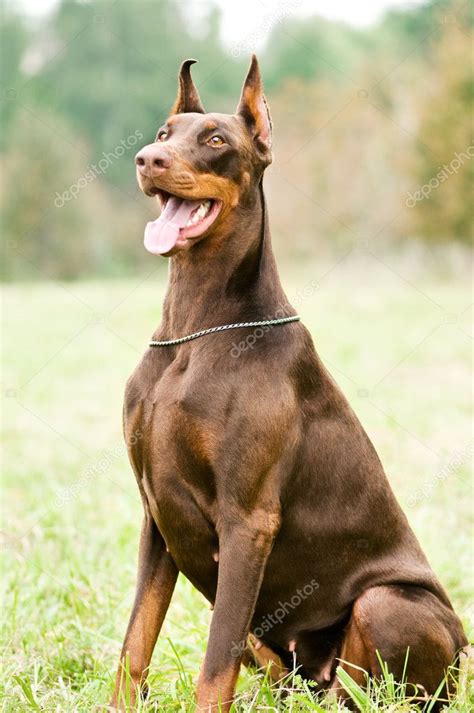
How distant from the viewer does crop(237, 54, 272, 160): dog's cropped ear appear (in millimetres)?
3096

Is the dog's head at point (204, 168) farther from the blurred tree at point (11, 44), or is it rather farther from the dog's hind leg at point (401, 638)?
the blurred tree at point (11, 44)

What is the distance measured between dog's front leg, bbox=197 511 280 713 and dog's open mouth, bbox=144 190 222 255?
88 cm

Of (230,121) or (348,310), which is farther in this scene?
(348,310)

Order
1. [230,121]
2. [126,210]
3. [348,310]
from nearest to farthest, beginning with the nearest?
[230,121], [348,310], [126,210]

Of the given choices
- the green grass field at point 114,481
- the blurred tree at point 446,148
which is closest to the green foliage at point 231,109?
the blurred tree at point 446,148

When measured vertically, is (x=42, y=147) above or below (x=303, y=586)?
below

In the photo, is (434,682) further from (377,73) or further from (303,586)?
(377,73)

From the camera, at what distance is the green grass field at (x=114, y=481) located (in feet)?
11.7

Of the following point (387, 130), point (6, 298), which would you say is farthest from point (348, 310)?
point (387, 130)

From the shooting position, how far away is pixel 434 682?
3174 mm

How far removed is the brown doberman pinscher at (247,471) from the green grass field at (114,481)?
0.76 feet

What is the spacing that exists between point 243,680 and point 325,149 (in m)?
29.6

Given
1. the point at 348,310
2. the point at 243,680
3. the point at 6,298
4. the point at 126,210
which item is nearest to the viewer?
the point at 243,680

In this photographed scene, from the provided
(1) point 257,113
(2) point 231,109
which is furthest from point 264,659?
(2) point 231,109
